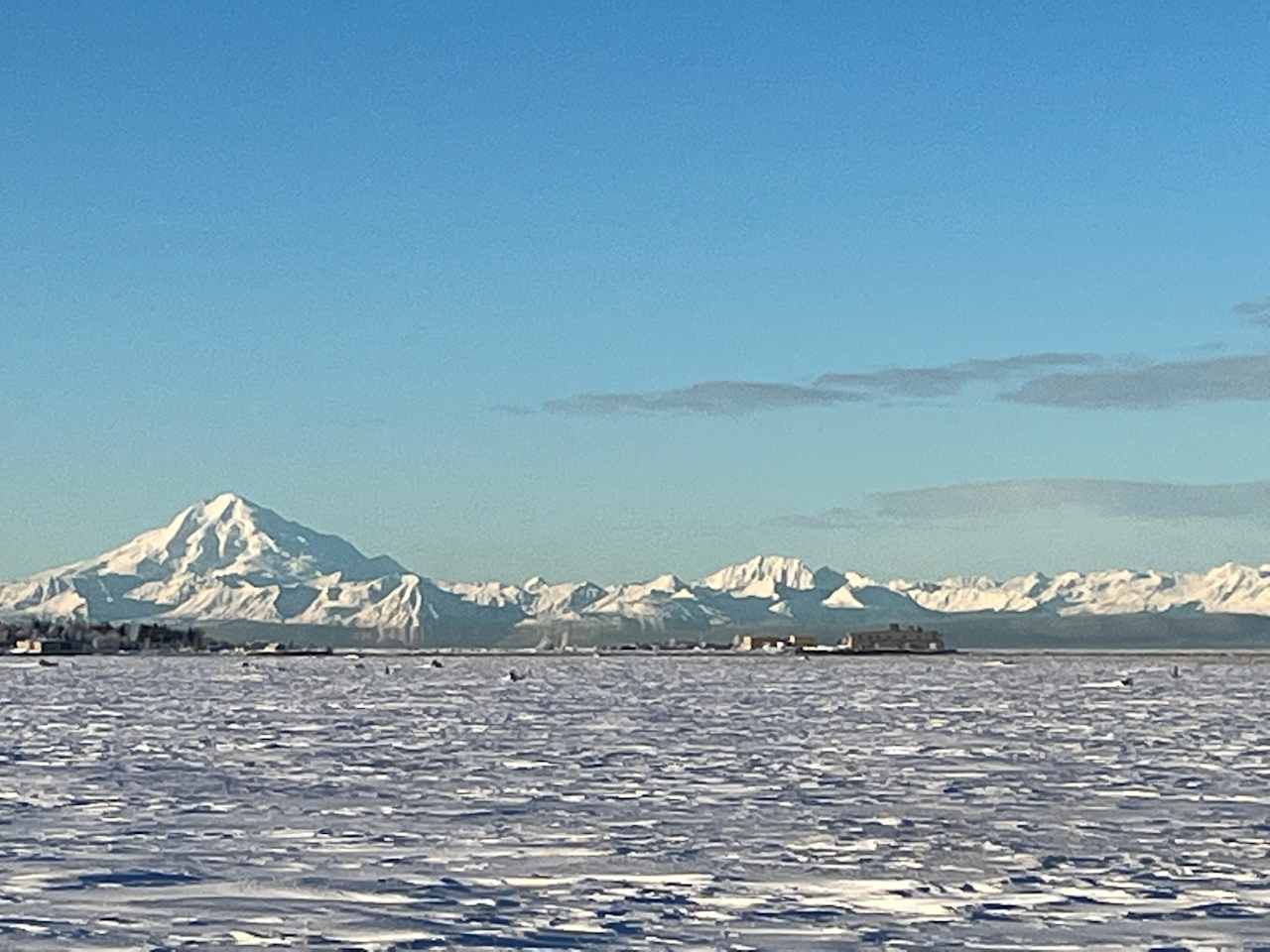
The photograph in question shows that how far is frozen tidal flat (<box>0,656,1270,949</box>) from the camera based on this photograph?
21.7 meters

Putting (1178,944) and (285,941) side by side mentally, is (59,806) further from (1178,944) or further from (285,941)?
(1178,944)

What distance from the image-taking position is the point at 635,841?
29.7m

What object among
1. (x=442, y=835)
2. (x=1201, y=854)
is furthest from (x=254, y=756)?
(x=1201, y=854)

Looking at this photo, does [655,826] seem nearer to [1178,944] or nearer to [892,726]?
[1178,944]

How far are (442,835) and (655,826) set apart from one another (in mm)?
3630

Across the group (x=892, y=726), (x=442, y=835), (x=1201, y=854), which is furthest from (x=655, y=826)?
(x=892, y=726)

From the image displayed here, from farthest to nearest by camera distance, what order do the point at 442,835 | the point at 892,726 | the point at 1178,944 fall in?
the point at 892,726 < the point at 442,835 < the point at 1178,944

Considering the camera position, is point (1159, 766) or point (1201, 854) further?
point (1159, 766)

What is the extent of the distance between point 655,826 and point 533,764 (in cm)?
1464

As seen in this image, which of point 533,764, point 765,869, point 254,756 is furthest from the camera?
point 254,756

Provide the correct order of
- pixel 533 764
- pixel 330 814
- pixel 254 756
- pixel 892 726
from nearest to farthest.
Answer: pixel 330 814
pixel 533 764
pixel 254 756
pixel 892 726

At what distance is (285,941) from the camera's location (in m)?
20.6

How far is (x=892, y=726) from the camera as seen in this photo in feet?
222

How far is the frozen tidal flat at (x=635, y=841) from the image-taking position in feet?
71.1
